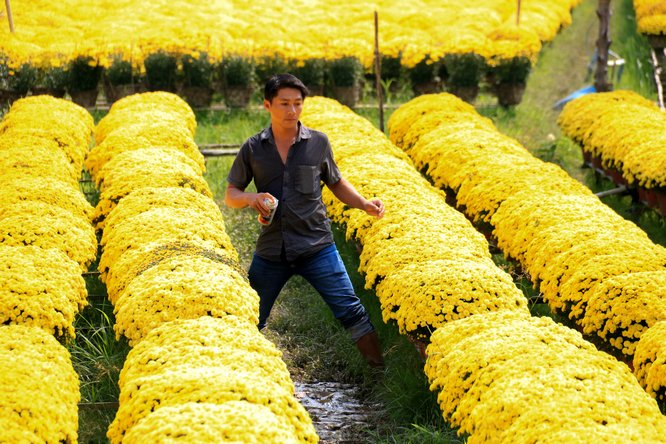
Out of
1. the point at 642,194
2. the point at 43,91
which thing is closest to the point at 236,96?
the point at 43,91

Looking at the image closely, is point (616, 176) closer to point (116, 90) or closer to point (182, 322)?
point (182, 322)

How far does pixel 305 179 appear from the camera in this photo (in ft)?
23.4

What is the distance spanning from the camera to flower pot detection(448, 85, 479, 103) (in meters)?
19.2

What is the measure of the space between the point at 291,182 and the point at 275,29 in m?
18.2

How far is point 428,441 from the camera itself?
6488 millimetres

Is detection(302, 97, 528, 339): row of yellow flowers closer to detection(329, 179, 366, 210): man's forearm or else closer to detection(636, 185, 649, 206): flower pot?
detection(329, 179, 366, 210): man's forearm

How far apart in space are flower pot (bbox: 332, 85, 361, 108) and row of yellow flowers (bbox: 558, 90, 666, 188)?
561cm

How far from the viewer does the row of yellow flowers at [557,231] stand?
677cm

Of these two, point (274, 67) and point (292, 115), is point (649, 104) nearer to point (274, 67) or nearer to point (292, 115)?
point (274, 67)

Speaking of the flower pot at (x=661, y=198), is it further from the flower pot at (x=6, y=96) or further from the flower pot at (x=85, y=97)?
the flower pot at (x=6, y=96)

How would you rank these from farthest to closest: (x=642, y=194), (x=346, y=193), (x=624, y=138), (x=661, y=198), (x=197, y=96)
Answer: (x=197, y=96)
(x=624, y=138)
(x=642, y=194)
(x=661, y=198)
(x=346, y=193)

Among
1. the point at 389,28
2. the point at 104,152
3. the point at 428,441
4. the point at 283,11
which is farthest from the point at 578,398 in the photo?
the point at 283,11

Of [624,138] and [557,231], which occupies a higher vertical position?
[557,231]

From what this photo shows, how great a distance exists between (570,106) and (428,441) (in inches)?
349
